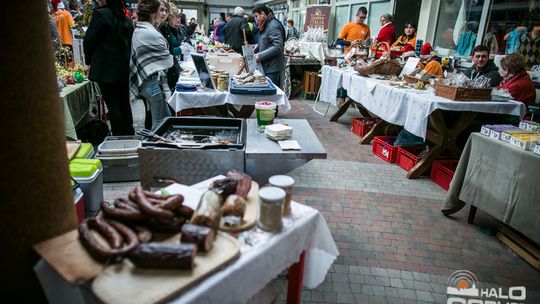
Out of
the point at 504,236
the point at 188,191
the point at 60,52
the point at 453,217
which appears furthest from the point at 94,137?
the point at 504,236

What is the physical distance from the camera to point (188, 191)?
5.45ft

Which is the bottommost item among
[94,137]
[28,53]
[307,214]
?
[94,137]

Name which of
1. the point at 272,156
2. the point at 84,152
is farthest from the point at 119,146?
the point at 272,156

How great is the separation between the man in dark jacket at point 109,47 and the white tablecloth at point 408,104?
126 inches

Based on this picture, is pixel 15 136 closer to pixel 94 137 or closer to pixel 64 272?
pixel 64 272

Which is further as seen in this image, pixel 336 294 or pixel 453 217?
pixel 453 217

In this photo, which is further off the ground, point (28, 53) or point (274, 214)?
point (28, 53)

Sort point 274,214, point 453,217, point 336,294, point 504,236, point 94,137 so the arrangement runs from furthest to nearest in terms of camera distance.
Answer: point 94,137 < point 453,217 < point 504,236 < point 336,294 < point 274,214

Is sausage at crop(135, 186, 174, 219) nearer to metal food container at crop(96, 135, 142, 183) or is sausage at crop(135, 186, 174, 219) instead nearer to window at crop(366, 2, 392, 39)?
metal food container at crop(96, 135, 142, 183)

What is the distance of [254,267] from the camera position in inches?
50.2

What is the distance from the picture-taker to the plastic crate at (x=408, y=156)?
171 inches

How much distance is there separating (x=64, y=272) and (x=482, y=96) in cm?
413

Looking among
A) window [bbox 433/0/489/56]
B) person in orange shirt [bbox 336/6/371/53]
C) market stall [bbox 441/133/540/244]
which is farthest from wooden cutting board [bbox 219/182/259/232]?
person in orange shirt [bbox 336/6/371/53]

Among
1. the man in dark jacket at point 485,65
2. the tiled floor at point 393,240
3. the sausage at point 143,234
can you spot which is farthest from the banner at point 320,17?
the sausage at point 143,234
